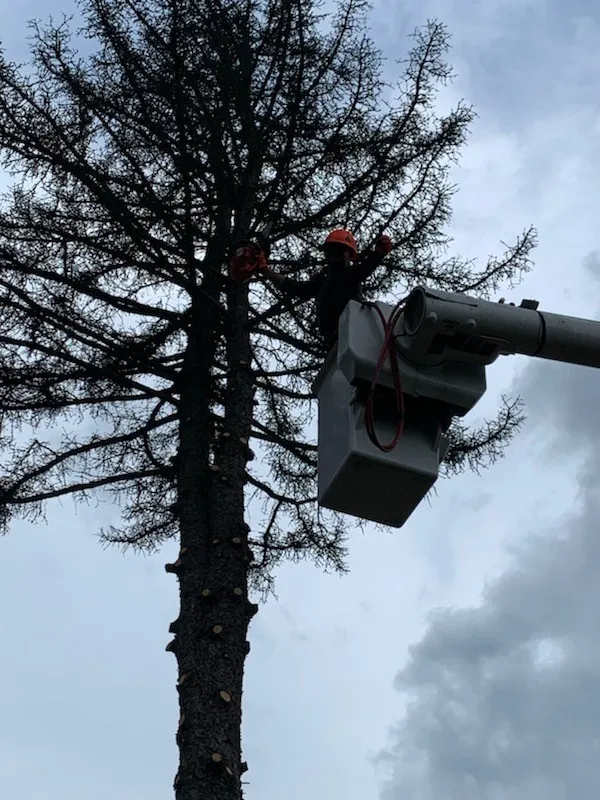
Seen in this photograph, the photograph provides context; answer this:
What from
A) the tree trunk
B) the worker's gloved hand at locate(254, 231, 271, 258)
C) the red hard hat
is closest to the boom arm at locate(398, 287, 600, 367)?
the tree trunk

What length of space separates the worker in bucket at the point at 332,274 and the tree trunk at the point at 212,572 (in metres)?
0.62

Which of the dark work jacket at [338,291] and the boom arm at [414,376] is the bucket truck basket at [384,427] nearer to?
the boom arm at [414,376]

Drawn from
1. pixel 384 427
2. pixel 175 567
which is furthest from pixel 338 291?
pixel 384 427

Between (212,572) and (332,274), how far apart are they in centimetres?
138

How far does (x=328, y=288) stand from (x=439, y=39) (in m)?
2.57

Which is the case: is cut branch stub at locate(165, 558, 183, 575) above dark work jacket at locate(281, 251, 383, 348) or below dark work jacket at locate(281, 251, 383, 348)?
below

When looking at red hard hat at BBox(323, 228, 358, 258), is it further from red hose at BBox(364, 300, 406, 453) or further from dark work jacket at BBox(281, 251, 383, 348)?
red hose at BBox(364, 300, 406, 453)

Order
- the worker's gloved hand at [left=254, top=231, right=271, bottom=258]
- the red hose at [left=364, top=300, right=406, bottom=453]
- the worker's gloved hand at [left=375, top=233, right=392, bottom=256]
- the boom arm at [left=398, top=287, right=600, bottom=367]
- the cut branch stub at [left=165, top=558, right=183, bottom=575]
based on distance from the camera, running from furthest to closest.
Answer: the worker's gloved hand at [left=254, top=231, right=271, bottom=258]
the cut branch stub at [left=165, top=558, right=183, bottom=575]
the worker's gloved hand at [left=375, top=233, right=392, bottom=256]
the red hose at [left=364, top=300, right=406, bottom=453]
the boom arm at [left=398, top=287, right=600, bottom=367]

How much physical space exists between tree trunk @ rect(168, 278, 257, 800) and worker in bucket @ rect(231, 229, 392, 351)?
2.02 ft

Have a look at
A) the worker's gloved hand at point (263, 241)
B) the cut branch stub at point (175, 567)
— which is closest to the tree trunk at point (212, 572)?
the cut branch stub at point (175, 567)

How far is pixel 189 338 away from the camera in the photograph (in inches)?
273

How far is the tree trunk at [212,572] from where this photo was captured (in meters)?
4.93

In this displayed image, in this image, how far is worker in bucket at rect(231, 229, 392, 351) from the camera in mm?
5434

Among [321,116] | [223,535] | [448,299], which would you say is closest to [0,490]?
[223,535]
